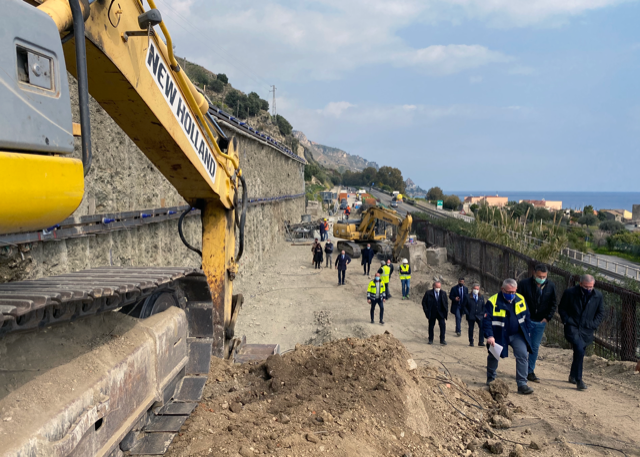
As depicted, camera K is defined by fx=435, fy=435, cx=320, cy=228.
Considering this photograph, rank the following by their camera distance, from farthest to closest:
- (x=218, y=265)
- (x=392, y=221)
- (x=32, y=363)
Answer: (x=392, y=221), (x=218, y=265), (x=32, y=363)

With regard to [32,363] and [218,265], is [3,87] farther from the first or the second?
[218,265]

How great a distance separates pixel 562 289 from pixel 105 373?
10.5 meters

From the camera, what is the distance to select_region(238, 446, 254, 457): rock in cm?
323

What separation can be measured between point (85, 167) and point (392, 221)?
18886mm

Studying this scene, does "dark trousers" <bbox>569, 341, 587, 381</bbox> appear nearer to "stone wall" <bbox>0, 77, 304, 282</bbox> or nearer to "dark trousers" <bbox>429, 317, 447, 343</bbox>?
"dark trousers" <bbox>429, 317, 447, 343</bbox>

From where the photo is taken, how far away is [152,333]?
11.0 feet

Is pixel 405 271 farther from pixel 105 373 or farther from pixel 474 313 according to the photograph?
pixel 105 373

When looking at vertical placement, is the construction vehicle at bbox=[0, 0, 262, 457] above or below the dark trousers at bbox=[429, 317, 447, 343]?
above

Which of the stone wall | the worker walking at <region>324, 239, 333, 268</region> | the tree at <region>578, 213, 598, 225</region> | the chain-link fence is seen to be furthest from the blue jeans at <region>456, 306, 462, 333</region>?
the tree at <region>578, 213, 598, 225</region>

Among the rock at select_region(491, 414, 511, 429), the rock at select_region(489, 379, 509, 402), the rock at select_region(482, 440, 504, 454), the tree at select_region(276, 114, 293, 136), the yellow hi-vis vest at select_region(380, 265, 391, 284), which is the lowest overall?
the rock at select_region(489, 379, 509, 402)

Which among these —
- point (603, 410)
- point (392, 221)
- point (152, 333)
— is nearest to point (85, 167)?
point (152, 333)

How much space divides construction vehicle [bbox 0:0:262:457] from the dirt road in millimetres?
3952

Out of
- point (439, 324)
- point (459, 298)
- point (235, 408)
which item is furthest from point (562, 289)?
point (235, 408)

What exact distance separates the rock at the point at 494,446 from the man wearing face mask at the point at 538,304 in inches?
106
